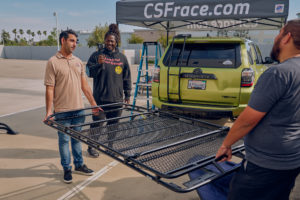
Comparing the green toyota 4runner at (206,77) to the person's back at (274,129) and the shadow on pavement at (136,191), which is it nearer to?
the shadow on pavement at (136,191)

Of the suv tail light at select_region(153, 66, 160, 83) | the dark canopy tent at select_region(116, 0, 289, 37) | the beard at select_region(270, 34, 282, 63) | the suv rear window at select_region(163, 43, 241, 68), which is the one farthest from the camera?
the suv tail light at select_region(153, 66, 160, 83)

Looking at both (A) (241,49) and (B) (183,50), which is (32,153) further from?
(A) (241,49)

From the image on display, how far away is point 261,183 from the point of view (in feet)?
4.98

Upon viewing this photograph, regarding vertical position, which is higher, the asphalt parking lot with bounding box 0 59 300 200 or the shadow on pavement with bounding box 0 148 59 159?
the shadow on pavement with bounding box 0 148 59 159

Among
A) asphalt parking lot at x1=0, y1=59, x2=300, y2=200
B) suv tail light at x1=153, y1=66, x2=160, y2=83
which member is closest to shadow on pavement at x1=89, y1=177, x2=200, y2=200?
asphalt parking lot at x1=0, y1=59, x2=300, y2=200

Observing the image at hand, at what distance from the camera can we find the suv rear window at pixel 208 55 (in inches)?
181

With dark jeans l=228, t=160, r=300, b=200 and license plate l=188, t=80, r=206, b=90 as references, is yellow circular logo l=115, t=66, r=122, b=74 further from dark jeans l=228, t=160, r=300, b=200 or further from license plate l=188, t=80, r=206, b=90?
dark jeans l=228, t=160, r=300, b=200

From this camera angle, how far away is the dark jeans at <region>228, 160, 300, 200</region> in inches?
59.5

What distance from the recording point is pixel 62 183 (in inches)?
127

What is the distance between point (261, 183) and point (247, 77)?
3.23 meters

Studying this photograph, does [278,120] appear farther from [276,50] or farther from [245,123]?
[276,50]

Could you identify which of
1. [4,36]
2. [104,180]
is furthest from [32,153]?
[4,36]

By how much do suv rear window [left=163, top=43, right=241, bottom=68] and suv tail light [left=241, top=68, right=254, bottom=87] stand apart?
0.19 metres

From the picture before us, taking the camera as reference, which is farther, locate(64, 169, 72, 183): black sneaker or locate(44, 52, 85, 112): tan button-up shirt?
locate(64, 169, 72, 183): black sneaker
